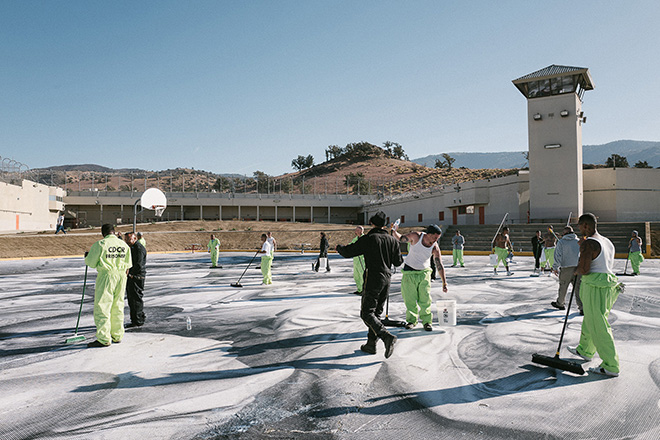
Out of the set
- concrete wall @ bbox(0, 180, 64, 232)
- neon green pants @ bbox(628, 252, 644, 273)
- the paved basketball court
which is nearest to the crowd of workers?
the paved basketball court

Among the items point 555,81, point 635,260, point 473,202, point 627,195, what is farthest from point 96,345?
point 627,195

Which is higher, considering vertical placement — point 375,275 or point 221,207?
point 221,207

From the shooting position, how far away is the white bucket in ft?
23.5

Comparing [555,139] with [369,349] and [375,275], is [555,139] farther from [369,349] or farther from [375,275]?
[369,349]

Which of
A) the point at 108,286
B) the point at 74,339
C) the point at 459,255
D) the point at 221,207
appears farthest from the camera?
the point at 221,207

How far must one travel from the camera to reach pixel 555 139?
1378 inches

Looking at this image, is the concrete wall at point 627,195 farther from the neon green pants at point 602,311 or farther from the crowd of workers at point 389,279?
the neon green pants at point 602,311

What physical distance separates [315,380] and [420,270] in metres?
2.69

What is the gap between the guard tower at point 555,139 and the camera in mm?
34375

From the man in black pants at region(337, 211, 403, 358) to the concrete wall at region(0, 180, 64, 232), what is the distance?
47.9m

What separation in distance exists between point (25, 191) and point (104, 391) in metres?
51.7

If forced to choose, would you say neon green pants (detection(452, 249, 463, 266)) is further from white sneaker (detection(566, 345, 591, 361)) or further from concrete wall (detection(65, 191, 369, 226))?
concrete wall (detection(65, 191, 369, 226))

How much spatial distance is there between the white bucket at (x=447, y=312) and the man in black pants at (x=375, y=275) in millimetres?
2059

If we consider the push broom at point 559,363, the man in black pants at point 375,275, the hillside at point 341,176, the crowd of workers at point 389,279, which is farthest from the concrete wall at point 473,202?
the man in black pants at point 375,275
